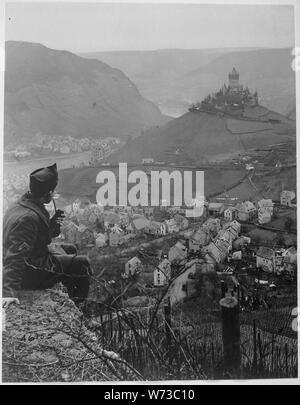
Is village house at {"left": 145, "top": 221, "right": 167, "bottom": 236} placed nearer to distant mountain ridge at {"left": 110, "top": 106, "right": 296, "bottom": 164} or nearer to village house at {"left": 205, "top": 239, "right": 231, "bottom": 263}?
village house at {"left": 205, "top": 239, "right": 231, "bottom": 263}

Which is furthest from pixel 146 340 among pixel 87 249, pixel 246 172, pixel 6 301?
pixel 246 172

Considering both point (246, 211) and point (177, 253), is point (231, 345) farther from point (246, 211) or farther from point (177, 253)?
point (246, 211)

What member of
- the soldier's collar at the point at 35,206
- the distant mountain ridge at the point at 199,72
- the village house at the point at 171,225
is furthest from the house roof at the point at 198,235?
the soldier's collar at the point at 35,206

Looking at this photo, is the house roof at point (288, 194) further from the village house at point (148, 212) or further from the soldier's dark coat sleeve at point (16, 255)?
the soldier's dark coat sleeve at point (16, 255)

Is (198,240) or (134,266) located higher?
(198,240)

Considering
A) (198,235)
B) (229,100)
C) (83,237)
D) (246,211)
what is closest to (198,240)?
(198,235)

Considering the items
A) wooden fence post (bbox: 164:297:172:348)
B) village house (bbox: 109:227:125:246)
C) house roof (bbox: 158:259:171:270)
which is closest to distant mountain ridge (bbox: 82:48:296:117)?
village house (bbox: 109:227:125:246)
